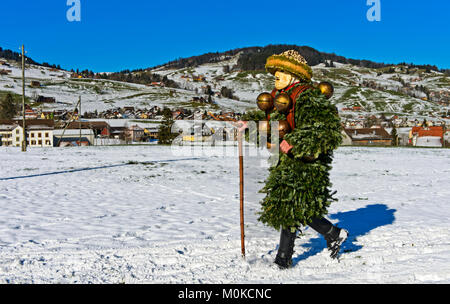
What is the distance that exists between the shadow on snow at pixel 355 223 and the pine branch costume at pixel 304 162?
2.80 ft

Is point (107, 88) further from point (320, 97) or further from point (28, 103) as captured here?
point (320, 97)

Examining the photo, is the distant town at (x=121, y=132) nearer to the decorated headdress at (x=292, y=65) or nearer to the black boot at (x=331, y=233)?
the decorated headdress at (x=292, y=65)

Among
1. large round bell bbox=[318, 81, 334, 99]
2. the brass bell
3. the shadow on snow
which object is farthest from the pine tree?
large round bell bbox=[318, 81, 334, 99]

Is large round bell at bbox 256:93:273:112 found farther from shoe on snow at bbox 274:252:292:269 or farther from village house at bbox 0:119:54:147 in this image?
village house at bbox 0:119:54:147

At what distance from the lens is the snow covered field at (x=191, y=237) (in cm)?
375

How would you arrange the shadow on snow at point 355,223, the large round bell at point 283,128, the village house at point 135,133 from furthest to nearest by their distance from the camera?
the village house at point 135,133, the shadow on snow at point 355,223, the large round bell at point 283,128

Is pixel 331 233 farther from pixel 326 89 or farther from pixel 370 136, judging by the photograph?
pixel 370 136

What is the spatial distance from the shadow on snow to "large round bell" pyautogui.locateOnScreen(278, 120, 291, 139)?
5.52ft

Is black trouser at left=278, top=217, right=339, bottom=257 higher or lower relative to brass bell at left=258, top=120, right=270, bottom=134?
lower

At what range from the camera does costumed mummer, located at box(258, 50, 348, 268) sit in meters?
3.75

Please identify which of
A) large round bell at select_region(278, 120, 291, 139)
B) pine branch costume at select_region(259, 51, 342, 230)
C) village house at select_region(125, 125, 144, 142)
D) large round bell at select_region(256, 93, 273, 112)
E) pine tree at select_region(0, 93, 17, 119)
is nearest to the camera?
pine branch costume at select_region(259, 51, 342, 230)

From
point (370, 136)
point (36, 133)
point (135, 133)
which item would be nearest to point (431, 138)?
point (370, 136)

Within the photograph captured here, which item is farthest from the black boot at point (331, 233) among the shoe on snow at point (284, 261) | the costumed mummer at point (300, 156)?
the shoe on snow at point (284, 261)

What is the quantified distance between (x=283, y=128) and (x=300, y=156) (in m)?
0.40
